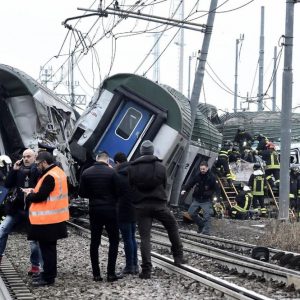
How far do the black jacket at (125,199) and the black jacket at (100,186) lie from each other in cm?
10

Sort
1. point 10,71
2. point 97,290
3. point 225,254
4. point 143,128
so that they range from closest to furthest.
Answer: point 97,290 < point 225,254 < point 10,71 < point 143,128

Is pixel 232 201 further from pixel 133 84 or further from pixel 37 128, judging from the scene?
pixel 37 128

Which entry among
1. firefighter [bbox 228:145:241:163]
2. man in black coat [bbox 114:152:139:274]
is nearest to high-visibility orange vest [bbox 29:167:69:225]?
man in black coat [bbox 114:152:139:274]

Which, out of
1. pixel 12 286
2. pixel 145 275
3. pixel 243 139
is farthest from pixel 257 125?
pixel 12 286

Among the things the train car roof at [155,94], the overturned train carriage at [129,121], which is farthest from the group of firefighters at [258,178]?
the train car roof at [155,94]

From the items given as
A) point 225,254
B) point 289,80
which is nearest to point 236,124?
point 289,80

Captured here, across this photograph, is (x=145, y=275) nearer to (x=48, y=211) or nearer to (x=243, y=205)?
(x=48, y=211)

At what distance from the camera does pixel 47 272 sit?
7953 millimetres

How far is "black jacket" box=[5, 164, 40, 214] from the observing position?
8.44 metres

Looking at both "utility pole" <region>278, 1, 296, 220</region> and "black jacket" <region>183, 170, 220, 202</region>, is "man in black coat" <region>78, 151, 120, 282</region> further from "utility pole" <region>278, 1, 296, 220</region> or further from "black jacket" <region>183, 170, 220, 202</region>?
"utility pole" <region>278, 1, 296, 220</region>

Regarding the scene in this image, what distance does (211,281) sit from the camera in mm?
7859

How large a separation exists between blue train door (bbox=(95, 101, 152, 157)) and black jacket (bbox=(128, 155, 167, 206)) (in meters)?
6.83

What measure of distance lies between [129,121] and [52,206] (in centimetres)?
784

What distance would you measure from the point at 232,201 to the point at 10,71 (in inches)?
394
